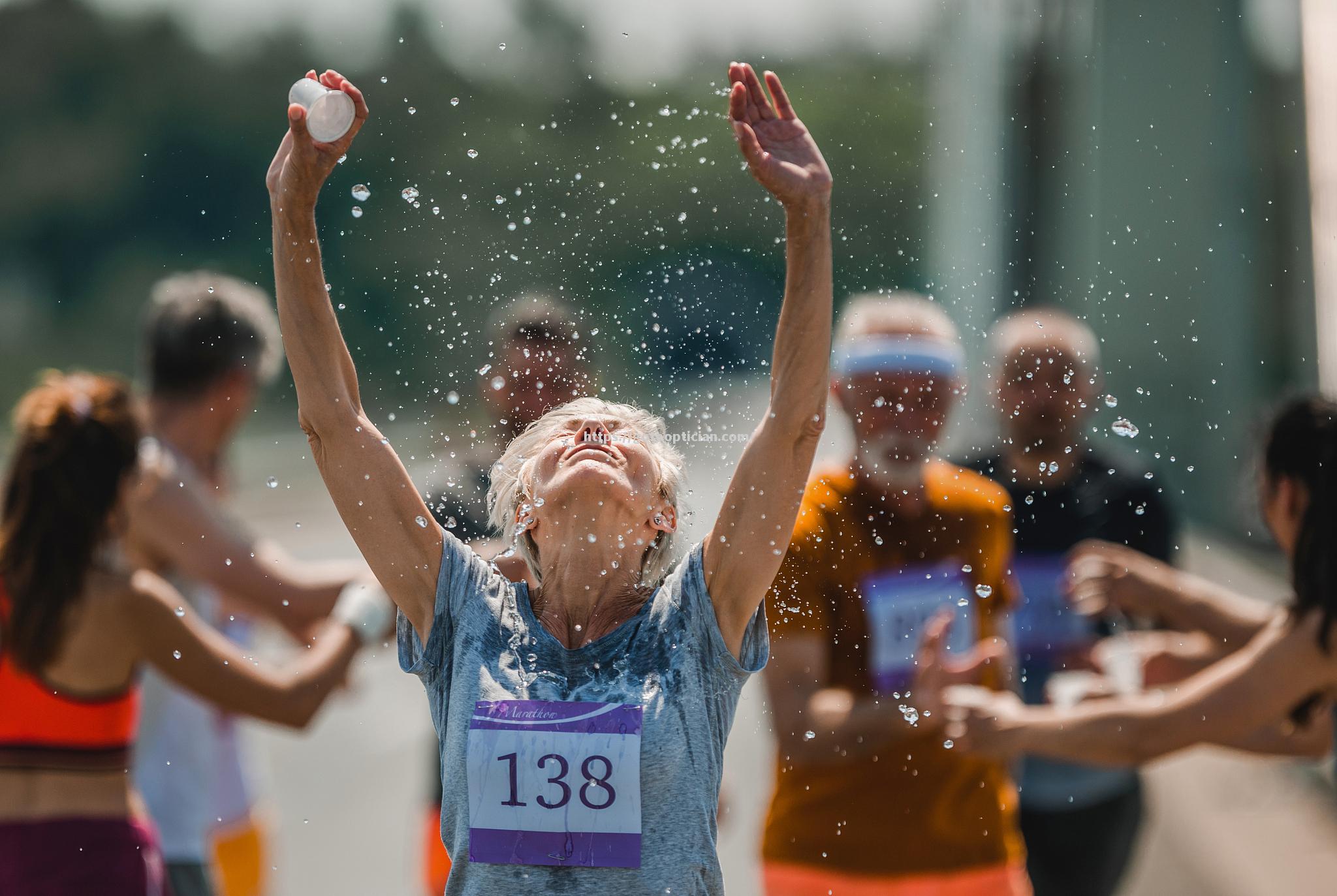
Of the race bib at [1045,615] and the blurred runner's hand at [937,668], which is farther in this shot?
the race bib at [1045,615]

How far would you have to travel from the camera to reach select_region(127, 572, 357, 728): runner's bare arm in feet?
8.25

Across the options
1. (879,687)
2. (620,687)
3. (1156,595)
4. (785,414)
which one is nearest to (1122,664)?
(1156,595)

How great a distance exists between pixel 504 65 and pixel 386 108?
581mm

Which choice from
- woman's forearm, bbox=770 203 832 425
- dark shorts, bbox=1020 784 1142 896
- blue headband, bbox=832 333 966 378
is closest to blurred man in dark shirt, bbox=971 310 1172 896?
dark shorts, bbox=1020 784 1142 896

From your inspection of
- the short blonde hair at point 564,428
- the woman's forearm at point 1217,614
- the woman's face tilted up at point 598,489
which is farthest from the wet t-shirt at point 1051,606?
the woman's face tilted up at point 598,489

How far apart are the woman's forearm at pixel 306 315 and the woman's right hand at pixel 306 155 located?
0.04ft

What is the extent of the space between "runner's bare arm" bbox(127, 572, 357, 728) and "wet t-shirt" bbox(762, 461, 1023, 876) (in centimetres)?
97

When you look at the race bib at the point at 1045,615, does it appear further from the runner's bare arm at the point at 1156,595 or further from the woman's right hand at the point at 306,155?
the woman's right hand at the point at 306,155

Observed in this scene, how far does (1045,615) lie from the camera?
3482 millimetres

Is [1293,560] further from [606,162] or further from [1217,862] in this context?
[1217,862]

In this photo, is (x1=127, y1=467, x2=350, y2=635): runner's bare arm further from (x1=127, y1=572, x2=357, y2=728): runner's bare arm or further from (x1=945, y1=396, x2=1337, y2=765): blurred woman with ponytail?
(x1=945, y1=396, x2=1337, y2=765): blurred woman with ponytail

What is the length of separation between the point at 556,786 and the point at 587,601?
282 mm

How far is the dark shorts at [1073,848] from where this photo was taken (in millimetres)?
3457

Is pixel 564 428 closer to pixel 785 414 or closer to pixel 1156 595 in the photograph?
pixel 785 414
